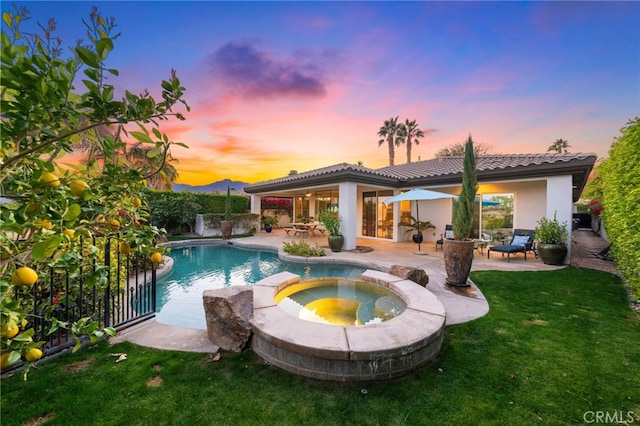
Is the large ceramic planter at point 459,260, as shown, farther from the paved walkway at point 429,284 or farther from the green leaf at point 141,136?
the green leaf at point 141,136

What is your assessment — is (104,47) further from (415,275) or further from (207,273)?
(207,273)

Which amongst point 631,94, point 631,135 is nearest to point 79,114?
point 631,135

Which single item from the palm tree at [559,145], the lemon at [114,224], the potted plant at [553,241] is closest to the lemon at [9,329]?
the lemon at [114,224]

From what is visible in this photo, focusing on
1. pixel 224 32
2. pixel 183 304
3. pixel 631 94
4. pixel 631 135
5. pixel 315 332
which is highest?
pixel 224 32

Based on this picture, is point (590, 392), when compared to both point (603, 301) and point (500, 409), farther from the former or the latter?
point (603, 301)

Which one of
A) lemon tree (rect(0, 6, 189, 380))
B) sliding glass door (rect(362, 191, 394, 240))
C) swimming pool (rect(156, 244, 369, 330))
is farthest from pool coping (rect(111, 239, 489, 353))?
sliding glass door (rect(362, 191, 394, 240))

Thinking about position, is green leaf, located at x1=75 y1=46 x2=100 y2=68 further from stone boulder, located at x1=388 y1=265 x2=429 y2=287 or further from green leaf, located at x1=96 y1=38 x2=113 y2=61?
stone boulder, located at x1=388 y1=265 x2=429 y2=287

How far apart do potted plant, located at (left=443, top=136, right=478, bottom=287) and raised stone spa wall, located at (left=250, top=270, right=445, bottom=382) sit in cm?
254

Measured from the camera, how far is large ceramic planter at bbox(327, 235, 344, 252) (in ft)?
34.8

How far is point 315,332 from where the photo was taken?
125 inches

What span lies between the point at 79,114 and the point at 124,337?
12.9 ft

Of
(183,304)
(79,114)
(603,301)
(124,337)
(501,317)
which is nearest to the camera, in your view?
(79,114)

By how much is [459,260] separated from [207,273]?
7.37 meters

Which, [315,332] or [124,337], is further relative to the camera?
[124,337]
